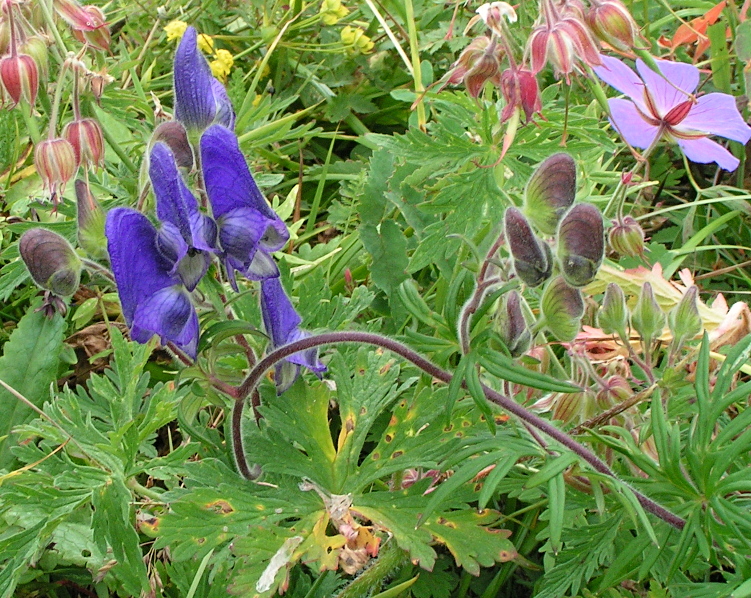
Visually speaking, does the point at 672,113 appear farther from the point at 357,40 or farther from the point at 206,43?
the point at 206,43

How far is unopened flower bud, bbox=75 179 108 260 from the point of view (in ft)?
3.94

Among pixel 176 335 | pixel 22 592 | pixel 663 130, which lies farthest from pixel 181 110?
pixel 22 592

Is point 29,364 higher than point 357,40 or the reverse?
the reverse

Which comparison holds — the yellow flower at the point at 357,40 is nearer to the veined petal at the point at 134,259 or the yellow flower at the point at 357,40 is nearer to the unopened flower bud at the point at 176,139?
the unopened flower bud at the point at 176,139

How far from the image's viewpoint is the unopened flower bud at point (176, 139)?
1.10 metres

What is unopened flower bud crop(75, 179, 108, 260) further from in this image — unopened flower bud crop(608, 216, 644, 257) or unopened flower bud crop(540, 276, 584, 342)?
unopened flower bud crop(608, 216, 644, 257)

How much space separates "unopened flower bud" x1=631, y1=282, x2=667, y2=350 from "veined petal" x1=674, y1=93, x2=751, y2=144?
0.43 m

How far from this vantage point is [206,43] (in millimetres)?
2588

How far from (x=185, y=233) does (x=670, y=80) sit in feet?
3.47

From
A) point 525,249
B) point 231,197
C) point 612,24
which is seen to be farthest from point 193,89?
point 612,24

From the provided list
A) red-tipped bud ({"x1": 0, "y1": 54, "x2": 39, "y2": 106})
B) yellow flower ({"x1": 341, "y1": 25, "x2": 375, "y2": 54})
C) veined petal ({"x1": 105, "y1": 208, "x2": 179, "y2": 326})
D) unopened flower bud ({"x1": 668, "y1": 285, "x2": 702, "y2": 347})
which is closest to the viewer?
veined petal ({"x1": 105, "y1": 208, "x2": 179, "y2": 326})

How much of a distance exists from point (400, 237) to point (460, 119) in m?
0.38

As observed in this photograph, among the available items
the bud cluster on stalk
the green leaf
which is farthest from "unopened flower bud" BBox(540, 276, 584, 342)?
the green leaf

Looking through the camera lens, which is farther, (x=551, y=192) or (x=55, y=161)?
(x=55, y=161)
